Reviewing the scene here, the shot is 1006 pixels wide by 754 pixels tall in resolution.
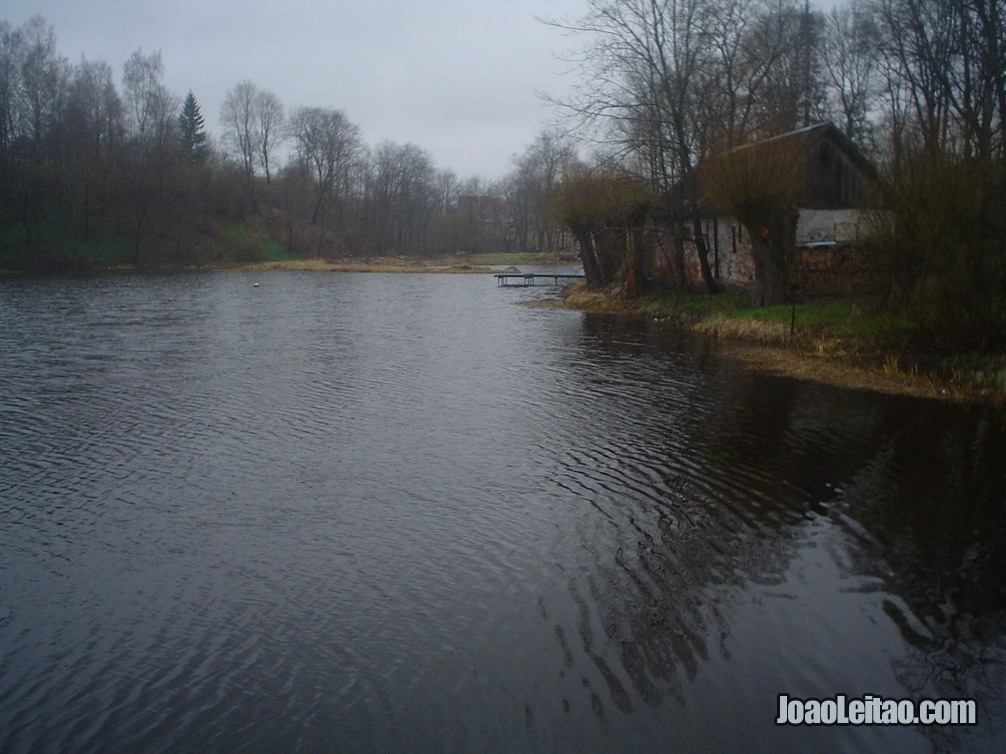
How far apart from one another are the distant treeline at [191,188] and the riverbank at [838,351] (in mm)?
20033

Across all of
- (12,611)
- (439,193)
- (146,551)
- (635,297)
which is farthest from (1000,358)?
(439,193)

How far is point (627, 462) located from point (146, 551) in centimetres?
577

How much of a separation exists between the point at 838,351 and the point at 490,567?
1220 centimetres

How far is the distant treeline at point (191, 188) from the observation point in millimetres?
58562

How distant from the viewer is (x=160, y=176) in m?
64.9

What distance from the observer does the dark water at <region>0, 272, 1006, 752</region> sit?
5059 mm

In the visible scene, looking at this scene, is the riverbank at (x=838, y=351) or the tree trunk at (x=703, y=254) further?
the tree trunk at (x=703, y=254)

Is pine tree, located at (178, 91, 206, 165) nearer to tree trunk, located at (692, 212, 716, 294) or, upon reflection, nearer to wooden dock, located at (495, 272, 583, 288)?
wooden dock, located at (495, 272, 583, 288)

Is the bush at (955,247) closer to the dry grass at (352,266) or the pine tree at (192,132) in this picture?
the dry grass at (352,266)

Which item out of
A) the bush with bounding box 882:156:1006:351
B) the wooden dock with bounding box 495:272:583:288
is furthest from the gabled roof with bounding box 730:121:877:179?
the wooden dock with bounding box 495:272:583:288

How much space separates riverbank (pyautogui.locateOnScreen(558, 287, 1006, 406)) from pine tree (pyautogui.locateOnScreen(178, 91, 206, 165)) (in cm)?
6559

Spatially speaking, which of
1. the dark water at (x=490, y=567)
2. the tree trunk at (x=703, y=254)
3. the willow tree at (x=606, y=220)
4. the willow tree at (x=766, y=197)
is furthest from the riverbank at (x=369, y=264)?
the dark water at (x=490, y=567)

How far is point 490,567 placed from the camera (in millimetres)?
7176

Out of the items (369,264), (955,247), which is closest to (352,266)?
(369,264)
